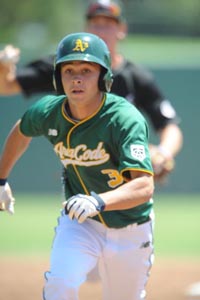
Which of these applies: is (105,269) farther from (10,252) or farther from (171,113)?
(10,252)

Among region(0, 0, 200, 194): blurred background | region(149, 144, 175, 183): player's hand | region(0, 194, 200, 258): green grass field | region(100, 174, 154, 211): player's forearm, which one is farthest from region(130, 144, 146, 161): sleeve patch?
region(0, 0, 200, 194): blurred background

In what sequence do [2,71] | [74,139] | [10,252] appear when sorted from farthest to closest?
[10,252] → [2,71] → [74,139]

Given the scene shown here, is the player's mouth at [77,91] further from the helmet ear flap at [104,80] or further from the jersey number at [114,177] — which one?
the jersey number at [114,177]

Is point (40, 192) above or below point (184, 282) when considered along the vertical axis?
below

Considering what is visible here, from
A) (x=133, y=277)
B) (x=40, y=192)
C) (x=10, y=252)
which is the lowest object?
(x=40, y=192)

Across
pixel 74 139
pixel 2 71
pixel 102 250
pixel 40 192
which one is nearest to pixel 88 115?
pixel 74 139

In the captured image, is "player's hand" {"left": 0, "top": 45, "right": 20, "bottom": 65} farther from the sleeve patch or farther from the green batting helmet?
the sleeve patch

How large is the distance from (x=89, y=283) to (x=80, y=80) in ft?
10.7

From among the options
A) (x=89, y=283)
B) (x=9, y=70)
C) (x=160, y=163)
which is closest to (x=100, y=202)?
(x=160, y=163)

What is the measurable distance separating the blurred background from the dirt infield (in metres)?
4.23

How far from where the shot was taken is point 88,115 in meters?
5.55

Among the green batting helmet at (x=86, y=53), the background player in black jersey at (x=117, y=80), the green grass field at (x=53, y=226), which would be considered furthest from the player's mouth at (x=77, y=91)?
the green grass field at (x=53, y=226)

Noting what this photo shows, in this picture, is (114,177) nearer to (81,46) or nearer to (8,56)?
(81,46)

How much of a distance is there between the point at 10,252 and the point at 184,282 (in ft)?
7.94
